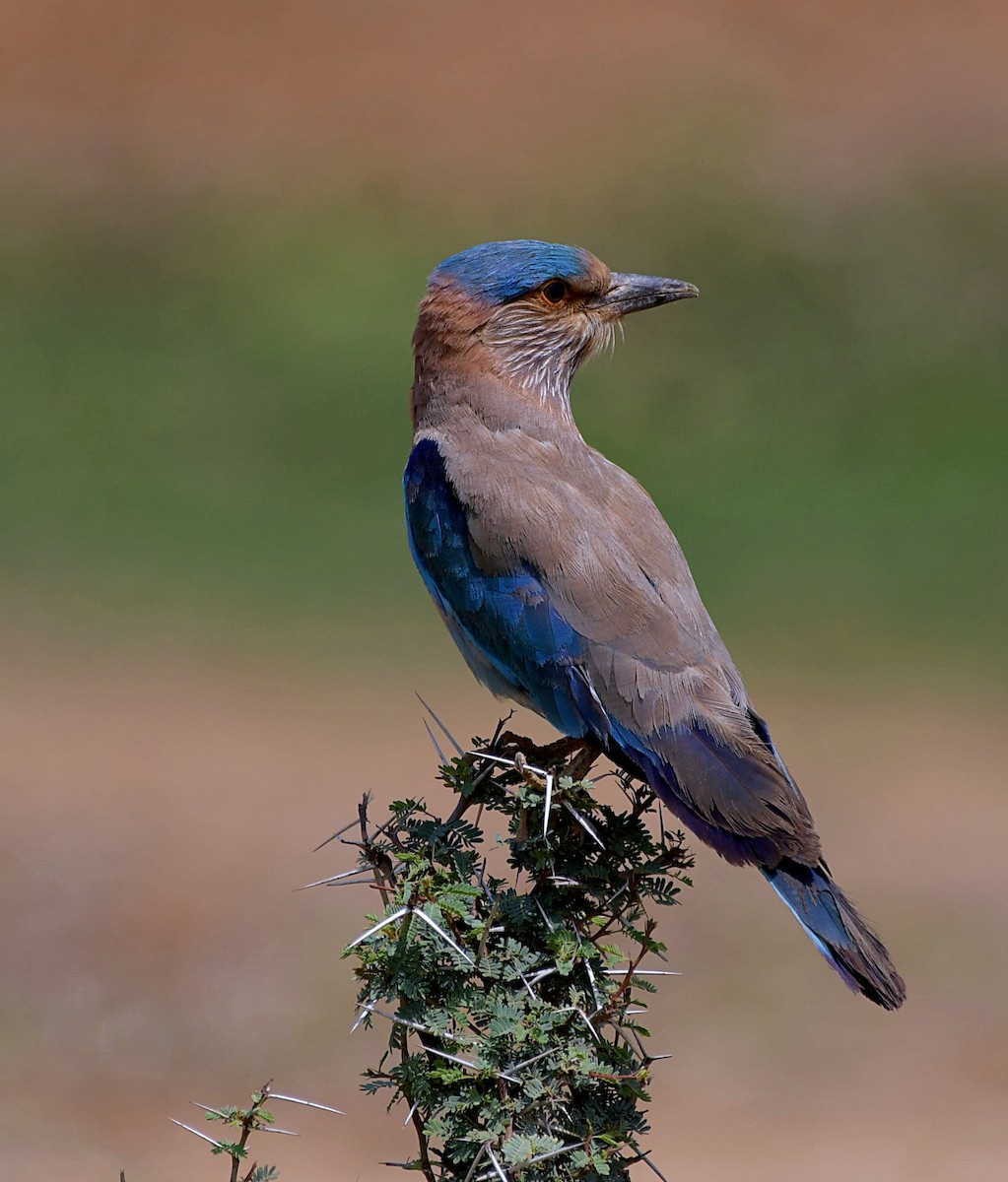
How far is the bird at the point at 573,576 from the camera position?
440 cm

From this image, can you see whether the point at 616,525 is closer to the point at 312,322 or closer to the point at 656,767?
the point at 656,767

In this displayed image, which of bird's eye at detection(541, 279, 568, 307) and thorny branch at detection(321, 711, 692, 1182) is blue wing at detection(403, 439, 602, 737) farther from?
thorny branch at detection(321, 711, 692, 1182)

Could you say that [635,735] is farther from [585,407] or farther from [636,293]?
[585,407]

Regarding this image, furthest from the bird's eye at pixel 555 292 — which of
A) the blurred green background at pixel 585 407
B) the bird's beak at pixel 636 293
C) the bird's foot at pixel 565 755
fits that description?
the blurred green background at pixel 585 407

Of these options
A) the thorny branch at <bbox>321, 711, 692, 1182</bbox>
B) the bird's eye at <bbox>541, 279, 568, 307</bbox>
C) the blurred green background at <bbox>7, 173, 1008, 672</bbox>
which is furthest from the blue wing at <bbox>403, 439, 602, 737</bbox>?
the blurred green background at <bbox>7, 173, 1008, 672</bbox>

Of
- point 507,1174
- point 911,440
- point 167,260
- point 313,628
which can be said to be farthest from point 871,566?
point 507,1174

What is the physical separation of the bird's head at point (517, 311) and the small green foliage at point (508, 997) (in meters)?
2.10

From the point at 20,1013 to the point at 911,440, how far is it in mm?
10015

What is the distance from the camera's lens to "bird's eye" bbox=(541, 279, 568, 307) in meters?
5.98

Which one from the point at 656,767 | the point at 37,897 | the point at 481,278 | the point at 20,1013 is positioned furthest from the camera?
the point at 37,897

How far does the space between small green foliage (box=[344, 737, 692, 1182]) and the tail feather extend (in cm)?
39

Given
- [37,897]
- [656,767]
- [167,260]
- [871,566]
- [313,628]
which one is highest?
[167,260]

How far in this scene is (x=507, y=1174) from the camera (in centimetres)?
378

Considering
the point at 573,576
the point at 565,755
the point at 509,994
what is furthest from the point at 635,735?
the point at 509,994
